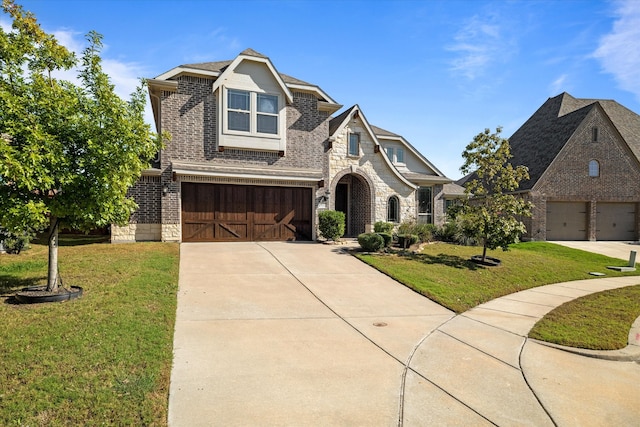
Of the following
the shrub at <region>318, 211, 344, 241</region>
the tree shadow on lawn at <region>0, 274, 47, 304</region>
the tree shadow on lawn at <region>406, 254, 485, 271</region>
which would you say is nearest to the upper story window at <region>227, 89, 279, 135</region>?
the shrub at <region>318, 211, 344, 241</region>

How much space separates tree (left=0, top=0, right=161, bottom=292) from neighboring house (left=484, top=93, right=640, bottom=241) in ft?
74.1

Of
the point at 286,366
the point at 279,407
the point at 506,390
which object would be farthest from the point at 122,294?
the point at 506,390

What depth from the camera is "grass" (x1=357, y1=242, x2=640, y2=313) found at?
1008 cm

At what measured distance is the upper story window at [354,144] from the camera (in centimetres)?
1942

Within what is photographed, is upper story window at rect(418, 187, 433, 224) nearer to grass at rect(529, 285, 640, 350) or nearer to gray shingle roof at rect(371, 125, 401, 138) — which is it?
gray shingle roof at rect(371, 125, 401, 138)

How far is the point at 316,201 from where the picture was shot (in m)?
18.1

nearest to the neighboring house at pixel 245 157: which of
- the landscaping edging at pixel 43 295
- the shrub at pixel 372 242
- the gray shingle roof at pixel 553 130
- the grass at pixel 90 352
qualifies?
the shrub at pixel 372 242

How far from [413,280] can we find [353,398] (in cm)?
675

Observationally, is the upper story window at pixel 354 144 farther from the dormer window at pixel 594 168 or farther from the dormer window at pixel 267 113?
the dormer window at pixel 594 168

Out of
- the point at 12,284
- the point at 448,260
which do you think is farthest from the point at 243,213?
the point at 12,284

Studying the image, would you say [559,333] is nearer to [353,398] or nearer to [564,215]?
[353,398]

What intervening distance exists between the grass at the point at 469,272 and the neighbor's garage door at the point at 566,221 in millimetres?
6222

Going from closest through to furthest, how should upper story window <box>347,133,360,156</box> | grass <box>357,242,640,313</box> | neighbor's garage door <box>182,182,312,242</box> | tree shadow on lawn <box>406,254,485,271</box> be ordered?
grass <box>357,242,640,313</box> → tree shadow on lawn <box>406,254,485,271</box> → neighbor's garage door <box>182,182,312,242</box> → upper story window <box>347,133,360,156</box>

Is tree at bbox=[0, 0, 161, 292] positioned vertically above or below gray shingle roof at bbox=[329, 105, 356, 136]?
below
